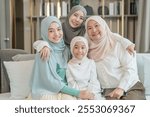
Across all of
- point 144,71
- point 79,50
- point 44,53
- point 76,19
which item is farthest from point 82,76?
point 144,71

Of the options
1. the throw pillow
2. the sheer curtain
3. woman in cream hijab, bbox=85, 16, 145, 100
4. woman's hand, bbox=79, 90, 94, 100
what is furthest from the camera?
the sheer curtain

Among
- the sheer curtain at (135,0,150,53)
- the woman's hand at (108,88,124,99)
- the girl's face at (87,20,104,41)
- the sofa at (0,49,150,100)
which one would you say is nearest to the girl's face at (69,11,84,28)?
the girl's face at (87,20,104,41)

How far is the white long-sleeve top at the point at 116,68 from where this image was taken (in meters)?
1.64

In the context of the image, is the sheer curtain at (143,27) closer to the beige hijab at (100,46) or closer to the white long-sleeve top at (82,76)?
the beige hijab at (100,46)

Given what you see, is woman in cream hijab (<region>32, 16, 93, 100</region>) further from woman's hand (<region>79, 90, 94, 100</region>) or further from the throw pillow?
the throw pillow

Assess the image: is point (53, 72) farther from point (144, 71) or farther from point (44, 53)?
point (144, 71)

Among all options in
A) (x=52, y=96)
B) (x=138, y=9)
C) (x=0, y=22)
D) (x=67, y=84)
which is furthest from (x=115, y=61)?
(x=0, y=22)

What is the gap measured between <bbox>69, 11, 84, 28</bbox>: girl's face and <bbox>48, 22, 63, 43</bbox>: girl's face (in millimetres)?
136

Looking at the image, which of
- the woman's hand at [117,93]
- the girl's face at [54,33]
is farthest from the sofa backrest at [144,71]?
the girl's face at [54,33]

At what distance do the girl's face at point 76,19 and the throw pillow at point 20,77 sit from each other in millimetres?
381

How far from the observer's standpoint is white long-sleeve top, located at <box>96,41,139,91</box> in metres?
1.64

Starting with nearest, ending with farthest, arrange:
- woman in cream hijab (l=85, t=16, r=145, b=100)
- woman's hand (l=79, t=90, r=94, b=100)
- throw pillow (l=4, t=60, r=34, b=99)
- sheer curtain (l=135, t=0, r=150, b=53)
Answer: woman's hand (l=79, t=90, r=94, b=100) → woman in cream hijab (l=85, t=16, r=145, b=100) → throw pillow (l=4, t=60, r=34, b=99) → sheer curtain (l=135, t=0, r=150, b=53)

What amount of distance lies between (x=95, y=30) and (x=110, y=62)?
0.22 m

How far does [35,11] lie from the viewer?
3.87m
